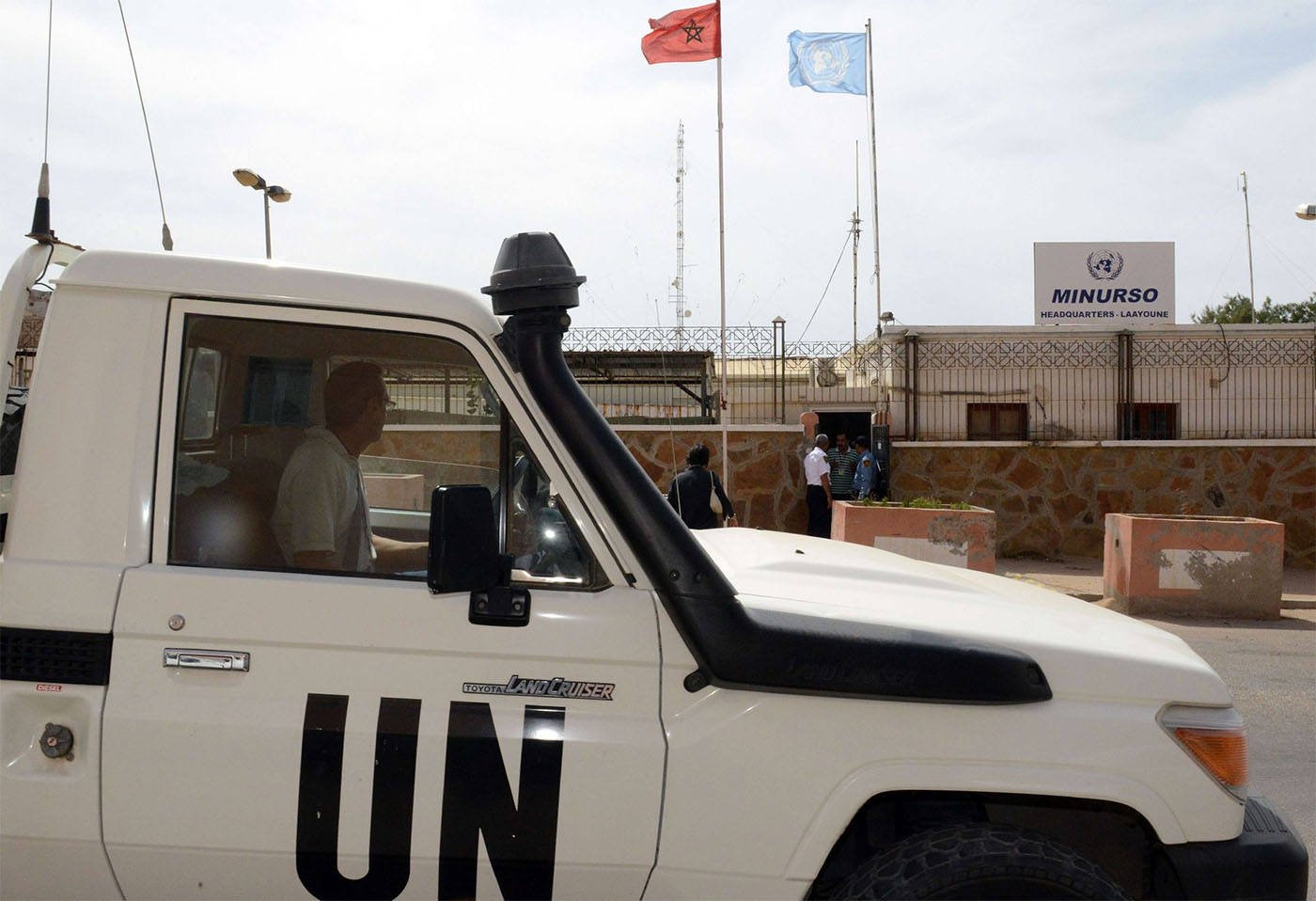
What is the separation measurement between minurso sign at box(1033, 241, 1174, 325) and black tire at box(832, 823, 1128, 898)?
20.7m

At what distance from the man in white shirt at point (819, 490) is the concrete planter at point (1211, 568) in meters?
4.22

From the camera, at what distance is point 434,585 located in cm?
208

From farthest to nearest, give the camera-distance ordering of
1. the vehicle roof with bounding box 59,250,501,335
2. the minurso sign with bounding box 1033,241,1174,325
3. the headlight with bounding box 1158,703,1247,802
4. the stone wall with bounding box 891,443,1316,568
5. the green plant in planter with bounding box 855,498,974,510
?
1. the minurso sign with bounding box 1033,241,1174,325
2. the stone wall with bounding box 891,443,1316,568
3. the green plant in planter with bounding box 855,498,974,510
4. the headlight with bounding box 1158,703,1247,802
5. the vehicle roof with bounding box 59,250,501,335

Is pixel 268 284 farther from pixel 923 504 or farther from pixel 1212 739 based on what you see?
pixel 923 504

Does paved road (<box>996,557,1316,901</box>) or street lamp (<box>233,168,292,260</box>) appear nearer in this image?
paved road (<box>996,557,1316,901</box>)

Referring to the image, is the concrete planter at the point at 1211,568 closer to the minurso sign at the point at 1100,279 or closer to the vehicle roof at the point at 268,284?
the vehicle roof at the point at 268,284

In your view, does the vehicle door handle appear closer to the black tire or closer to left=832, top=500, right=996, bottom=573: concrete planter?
the black tire

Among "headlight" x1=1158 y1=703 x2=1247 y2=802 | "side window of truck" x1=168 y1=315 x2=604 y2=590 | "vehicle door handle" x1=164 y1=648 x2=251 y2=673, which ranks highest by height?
"side window of truck" x1=168 y1=315 x2=604 y2=590

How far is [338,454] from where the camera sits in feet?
8.04

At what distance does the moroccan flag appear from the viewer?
1619 cm

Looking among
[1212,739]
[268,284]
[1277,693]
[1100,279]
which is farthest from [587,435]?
[1100,279]

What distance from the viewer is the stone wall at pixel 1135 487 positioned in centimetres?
1512

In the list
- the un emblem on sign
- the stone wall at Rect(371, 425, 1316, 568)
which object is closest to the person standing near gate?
the stone wall at Rect(371, 425, 1316, 568)

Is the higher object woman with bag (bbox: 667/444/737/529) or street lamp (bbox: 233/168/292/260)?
street lamp (bbox: 233/168/292/260)
